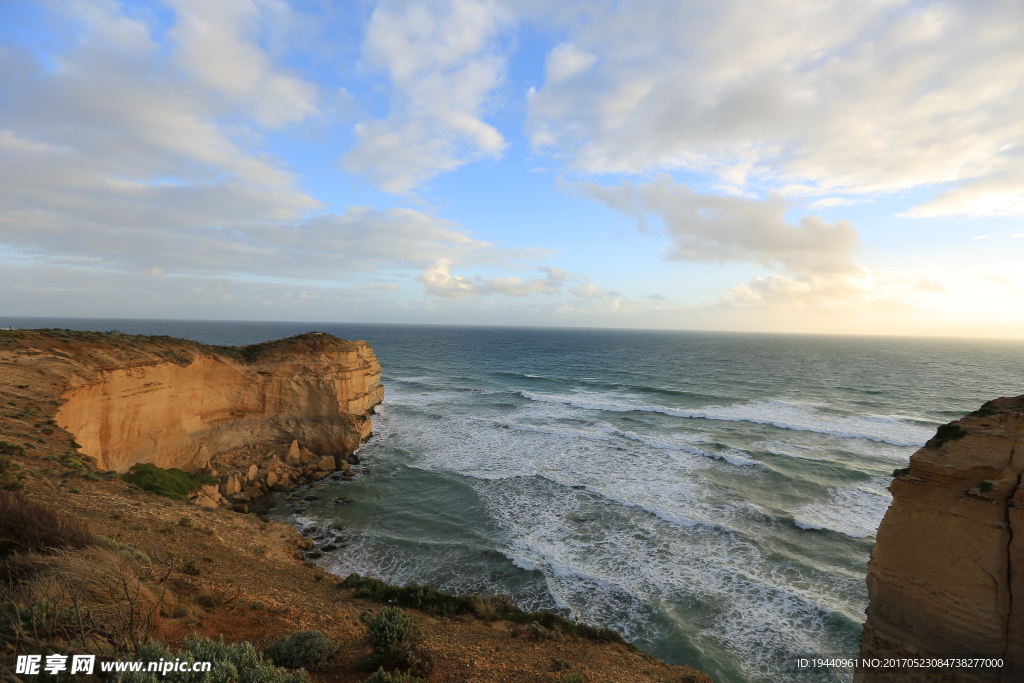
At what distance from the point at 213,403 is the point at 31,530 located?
737 inches

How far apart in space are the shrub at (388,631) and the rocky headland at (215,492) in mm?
417

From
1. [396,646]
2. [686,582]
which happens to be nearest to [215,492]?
[396,646]

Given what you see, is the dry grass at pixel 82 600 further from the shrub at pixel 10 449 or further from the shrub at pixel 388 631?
the shrub at pixel 10 449

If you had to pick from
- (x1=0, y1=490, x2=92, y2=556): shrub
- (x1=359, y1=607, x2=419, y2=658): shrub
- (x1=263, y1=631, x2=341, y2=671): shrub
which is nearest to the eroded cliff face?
(x1=359, y1=607, x2=419, y2=658): shrub

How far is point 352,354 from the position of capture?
2938 centimetres

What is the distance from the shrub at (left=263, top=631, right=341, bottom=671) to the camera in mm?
6938

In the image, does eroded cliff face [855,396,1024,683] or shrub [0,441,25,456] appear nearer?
eroded cliff face [855,396,1024,683]

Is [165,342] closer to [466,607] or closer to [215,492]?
[215,492]

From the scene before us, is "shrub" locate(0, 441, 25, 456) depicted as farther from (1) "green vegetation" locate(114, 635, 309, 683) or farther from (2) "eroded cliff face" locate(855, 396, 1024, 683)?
(2) "eroded cliff face" locate(855, 396, 1024, 683)

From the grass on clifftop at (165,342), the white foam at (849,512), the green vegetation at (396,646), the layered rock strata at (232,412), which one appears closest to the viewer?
the green vegetation at (396,646)

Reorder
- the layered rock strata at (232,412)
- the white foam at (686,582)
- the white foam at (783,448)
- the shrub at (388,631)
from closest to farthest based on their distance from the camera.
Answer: the shrub at (388,631) < the white foam at (686,582) < the layered rock strata at (232,412) < the white foam at (783,448)

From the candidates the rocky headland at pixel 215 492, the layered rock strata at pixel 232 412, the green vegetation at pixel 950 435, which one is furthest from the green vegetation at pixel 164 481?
the green vegetation at pixel 950 435

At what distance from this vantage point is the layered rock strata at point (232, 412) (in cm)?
1806

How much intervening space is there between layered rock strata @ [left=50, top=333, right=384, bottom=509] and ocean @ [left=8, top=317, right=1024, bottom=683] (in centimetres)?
260
